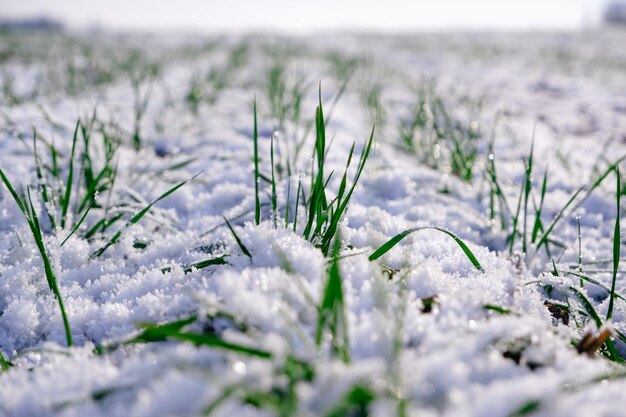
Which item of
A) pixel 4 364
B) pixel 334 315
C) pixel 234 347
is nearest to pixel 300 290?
pixel 334 315

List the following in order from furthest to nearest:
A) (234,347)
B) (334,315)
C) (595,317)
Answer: (595,317) → (334,315) → (234,347)

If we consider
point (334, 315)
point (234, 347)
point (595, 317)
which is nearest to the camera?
point (234, 347)

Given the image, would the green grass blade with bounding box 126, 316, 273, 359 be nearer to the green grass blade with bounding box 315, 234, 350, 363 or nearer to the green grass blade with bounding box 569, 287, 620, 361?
Result: the green grass blade with bounding box 315, 234, 350, 363

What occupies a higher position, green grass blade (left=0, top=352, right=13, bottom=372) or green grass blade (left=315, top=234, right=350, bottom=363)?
green grass blade (left=315, top=234, right=350, bottom=363)

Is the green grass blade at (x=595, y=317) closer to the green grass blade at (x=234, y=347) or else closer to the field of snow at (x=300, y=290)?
the field of snow at (x=300, y=290)

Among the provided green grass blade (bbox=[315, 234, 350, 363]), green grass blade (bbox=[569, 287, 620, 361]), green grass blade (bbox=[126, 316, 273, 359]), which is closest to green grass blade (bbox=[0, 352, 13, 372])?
green grass blade (bbox=[126, 316, 273, 359])

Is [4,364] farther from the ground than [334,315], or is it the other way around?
[334,315]

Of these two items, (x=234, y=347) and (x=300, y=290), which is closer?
(x=234, y=347)

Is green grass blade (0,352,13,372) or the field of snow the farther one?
green grass blade (0,352,13,372)

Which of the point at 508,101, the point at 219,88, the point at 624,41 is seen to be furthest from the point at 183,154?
the point at 624,41

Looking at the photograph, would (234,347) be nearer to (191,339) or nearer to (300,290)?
(191,339)

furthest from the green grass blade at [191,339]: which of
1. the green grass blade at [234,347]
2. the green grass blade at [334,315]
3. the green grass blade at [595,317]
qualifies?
the green grass blade at [595,317]

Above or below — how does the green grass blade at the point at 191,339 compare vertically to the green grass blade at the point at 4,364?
above

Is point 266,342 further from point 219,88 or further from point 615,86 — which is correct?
point 615,86
